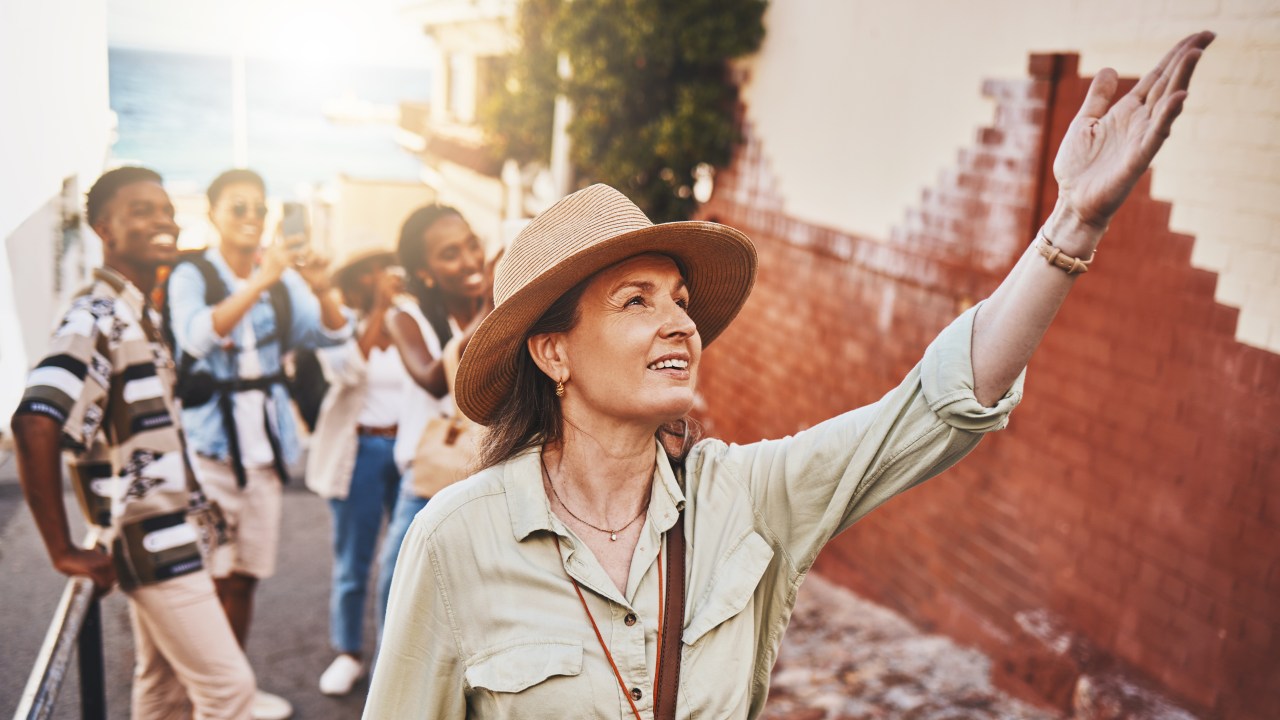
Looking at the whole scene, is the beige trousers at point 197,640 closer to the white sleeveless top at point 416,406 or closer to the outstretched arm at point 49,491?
the outstretched arm at point 49,491

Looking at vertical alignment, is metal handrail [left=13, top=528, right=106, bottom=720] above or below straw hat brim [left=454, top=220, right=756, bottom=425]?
below

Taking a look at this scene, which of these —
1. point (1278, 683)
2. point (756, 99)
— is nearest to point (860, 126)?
point (756, 99)

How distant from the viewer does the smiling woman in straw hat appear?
1.85 meters

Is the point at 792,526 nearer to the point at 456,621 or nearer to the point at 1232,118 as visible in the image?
the point at 456,621

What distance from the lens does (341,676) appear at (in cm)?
485

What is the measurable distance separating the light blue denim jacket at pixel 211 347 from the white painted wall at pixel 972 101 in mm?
3110

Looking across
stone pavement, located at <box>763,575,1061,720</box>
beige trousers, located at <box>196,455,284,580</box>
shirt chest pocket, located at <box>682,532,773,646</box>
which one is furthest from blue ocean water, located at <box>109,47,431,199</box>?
stone pavement, located at <box>763,575,1061,720</box>

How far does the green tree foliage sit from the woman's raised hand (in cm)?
576

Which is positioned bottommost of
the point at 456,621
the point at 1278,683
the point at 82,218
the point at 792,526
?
the point at 1278,683

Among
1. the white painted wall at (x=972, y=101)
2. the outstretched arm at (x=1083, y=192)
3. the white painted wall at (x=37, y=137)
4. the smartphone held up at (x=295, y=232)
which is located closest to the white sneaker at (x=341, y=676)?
the smartphone held up at (x=295, y=232)

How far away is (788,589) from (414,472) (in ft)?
8.05

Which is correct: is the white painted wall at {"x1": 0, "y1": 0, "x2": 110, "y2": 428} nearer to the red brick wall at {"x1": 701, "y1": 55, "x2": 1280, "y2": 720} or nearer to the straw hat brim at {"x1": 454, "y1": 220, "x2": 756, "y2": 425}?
the straw hat brim at {"x1": 454, "y1": 220, "x2": 756, "y2": 425}

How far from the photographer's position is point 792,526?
2.11 meters

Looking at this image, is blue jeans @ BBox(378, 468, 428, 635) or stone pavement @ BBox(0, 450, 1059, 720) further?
blue jeans @ BBox(378, 468, 428, 635)
